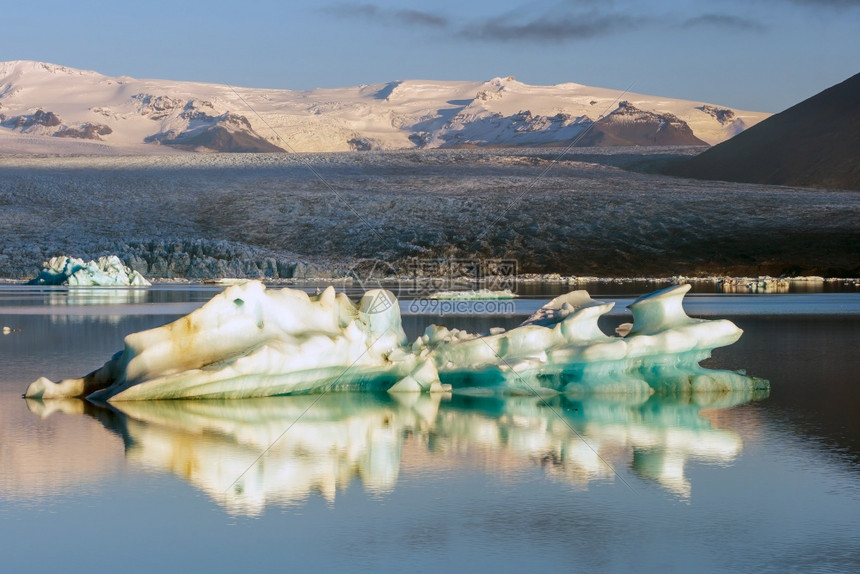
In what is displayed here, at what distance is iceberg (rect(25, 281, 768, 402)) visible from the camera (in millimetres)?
8961

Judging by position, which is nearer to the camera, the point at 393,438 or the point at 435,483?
the point at 435,483

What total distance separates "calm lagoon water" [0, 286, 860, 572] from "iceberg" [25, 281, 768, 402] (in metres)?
0.27

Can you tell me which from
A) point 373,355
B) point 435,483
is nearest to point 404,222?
point 373,355

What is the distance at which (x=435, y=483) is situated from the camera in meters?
6.00

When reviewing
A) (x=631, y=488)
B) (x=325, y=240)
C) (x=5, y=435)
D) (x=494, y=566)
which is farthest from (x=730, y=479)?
(x=325, y=240)

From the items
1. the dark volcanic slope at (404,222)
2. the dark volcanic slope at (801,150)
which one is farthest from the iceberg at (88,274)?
the dark volcanic slope at (801,150)

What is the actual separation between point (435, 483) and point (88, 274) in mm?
31325

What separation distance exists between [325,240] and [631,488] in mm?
45512

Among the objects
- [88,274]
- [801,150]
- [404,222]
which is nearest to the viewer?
[88,274]

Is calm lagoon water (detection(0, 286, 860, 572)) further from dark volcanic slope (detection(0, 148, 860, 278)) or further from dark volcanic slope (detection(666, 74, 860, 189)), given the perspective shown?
dark volcanic slope (detection(666, 74, 860, 189))

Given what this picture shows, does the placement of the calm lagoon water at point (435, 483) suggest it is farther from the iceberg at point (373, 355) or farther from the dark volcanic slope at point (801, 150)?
the dark volcanic slope at point (801, 150)

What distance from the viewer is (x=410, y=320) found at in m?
17.8

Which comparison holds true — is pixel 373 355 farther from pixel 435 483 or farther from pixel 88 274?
pixel 88 274

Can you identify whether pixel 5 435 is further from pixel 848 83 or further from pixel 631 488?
pixel 848 83
